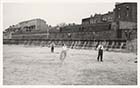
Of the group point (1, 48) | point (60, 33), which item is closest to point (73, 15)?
point (1, 48)

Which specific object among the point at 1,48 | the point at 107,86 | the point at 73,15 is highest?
the point at 73,15

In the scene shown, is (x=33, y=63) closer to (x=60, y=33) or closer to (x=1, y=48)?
(x=1, y=48)

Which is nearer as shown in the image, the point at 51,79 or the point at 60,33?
the point at 51,79

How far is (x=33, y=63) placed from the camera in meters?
4.38

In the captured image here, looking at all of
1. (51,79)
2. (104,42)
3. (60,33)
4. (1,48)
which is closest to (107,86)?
(51,79)

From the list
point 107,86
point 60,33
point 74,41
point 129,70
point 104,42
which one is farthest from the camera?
point 60,33

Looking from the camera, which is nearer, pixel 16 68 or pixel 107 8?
pixel 16 68

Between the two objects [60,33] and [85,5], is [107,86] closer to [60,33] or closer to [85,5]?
[85,5]

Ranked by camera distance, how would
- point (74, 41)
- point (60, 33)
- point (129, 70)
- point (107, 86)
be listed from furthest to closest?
1. point (60, 33)
2. point (74, 41)
3. point (129, 70)
4. point (107, 86)

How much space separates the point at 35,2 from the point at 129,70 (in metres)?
2.71

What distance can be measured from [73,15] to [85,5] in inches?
22.0

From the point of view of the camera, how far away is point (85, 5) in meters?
4.39

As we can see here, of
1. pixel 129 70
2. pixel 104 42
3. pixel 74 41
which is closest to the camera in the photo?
pixel 129 70

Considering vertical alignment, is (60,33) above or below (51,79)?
above
